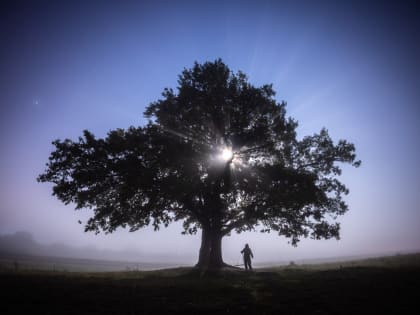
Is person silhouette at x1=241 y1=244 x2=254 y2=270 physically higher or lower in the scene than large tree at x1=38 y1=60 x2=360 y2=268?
lower

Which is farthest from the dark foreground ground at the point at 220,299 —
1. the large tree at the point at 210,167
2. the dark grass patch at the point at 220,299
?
the large tree at the point at 210,167

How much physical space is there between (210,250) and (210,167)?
8.68 metres

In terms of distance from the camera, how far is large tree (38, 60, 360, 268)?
61.4 feet

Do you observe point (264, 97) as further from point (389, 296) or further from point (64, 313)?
point (64, 313)

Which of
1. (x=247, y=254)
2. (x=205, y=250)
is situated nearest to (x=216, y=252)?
(x=205, y=250)

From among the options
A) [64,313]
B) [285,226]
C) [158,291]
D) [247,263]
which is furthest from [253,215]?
[64,313]

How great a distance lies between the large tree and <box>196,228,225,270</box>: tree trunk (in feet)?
0.33

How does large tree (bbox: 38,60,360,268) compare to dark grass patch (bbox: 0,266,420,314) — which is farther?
large tree (bbox: 38,60,360,268)

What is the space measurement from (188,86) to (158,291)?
17537 mm

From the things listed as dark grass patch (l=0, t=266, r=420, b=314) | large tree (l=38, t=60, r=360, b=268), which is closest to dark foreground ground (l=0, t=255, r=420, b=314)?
dark grass patch (l=0, t=266, r=420, b=314)

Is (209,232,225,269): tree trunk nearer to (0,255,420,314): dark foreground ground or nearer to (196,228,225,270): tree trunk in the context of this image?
(196,228,225,270): tree trunk

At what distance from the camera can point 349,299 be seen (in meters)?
9.02

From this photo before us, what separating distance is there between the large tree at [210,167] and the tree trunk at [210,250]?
99 mm

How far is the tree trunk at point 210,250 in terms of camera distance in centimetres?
2312
